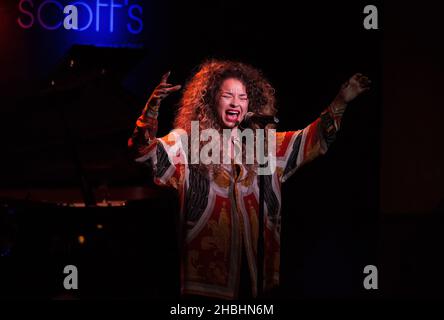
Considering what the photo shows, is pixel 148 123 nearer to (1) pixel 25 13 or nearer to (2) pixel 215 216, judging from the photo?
(2) pixel 215 216

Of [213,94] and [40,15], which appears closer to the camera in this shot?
[213,94]

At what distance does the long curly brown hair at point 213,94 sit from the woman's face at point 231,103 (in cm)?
3

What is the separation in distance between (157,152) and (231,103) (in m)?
0.56

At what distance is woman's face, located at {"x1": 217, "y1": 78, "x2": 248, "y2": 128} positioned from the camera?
3.64 m

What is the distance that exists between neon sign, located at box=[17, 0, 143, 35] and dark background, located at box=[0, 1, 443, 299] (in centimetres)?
7

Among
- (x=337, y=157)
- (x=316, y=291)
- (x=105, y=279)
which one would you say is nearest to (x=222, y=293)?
(x=105, y=279)

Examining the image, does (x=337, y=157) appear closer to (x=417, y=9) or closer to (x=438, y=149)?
(x=438, y=149)

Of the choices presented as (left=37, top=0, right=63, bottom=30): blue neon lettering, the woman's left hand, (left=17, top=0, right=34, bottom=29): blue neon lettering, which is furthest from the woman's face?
(left=17, top=0, right=34, bottom=29): blue neon lettering

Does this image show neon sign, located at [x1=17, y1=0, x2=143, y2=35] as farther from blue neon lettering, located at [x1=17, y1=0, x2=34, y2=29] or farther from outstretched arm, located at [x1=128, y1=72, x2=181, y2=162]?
outstretched arm, located at [x1=128, y1=72, x2=181, y2=162]

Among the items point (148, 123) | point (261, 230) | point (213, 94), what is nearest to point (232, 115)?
point (213, 94)

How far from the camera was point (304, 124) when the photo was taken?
4.19 meters

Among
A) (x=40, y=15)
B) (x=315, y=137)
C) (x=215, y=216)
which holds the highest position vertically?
(x=40, y=15)

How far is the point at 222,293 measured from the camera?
3.53 metres

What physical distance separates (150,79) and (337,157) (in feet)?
4.63
